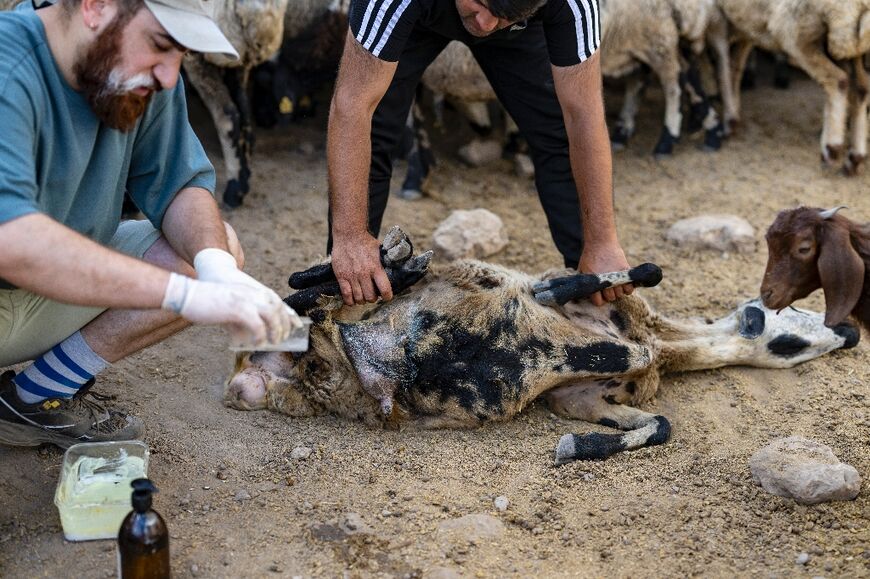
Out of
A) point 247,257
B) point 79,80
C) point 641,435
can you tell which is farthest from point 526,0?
point 247,257

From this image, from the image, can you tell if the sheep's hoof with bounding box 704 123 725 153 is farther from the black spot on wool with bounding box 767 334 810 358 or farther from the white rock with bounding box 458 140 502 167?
the black spot on wool with bounding box 767 334 810 358

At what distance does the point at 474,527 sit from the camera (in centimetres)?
334

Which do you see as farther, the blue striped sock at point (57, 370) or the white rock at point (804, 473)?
the blue striped sock at point (57, 370)

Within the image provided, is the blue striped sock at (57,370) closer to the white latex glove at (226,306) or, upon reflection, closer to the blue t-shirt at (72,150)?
the blue t-shirt at (72,150)

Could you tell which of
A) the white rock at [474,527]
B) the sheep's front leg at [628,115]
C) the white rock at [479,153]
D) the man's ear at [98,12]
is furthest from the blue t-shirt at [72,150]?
the sheep's front leg at [628,115]

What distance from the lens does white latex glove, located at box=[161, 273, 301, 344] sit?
8.93ft

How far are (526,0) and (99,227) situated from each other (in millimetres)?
1686

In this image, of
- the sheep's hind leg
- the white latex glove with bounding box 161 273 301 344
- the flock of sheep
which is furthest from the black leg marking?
the flock of sheep

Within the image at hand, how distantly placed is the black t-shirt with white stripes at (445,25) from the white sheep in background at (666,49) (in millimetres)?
2916

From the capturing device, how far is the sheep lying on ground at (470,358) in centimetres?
396

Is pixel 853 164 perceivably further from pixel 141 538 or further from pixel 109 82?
pixel 141 538

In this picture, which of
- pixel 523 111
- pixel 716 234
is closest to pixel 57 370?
pixel 523 111

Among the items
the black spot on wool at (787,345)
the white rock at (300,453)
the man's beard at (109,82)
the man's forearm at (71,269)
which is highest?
the man's beard at (109,82)

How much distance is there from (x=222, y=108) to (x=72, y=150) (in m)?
3.43
